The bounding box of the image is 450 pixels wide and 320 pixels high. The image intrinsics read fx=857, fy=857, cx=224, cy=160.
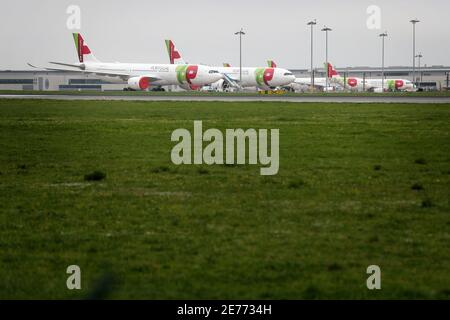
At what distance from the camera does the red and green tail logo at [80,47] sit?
130 m

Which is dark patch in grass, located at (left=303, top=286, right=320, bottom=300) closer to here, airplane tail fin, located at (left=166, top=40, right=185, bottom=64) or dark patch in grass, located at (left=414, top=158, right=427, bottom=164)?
dark patch in grass, located at (left=414, top=158, right=427, bottom=164)

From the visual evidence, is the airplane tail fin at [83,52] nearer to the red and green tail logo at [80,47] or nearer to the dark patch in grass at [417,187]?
the red and green tail logo at [80,47]

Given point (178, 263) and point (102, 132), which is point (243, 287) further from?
point (102, 132)

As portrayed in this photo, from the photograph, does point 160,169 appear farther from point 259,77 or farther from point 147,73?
point 259,77

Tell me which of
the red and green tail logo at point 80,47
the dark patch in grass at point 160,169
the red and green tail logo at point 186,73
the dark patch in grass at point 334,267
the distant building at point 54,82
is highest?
the red and green tail logo at point 80,47

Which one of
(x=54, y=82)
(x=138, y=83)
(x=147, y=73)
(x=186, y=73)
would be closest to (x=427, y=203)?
(x=186, y=73)

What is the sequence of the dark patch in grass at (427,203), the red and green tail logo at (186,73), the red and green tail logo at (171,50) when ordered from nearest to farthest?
1. the dark patch in grass at (427,203)
2. the red and green tail logo at (186,73)
3. the red and green tail logo at (171,50)

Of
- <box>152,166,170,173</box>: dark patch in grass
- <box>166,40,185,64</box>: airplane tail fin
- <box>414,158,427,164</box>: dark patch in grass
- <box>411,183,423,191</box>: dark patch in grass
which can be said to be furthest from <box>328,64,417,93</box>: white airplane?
<box>411,183,423,191</box>: dark patch in grass

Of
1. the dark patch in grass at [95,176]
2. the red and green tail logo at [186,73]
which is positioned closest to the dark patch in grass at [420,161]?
the dark patch in grass at [95,176]

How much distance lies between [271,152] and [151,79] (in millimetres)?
96580

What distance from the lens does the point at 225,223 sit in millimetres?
14102
